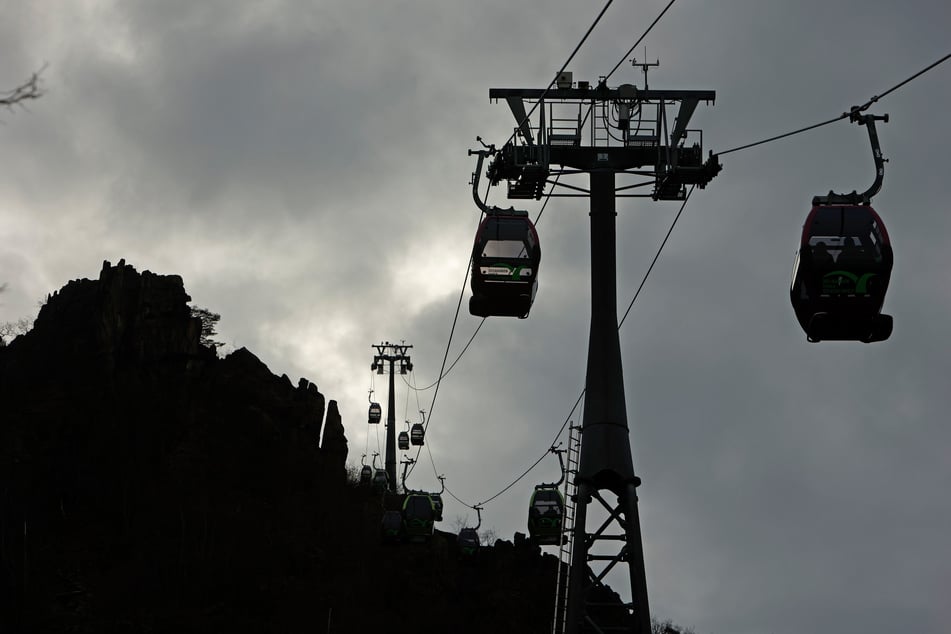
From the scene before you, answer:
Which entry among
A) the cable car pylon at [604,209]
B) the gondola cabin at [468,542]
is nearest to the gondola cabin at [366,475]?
the gondola cabin at [468,542]

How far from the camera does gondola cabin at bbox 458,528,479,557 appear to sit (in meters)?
42.2

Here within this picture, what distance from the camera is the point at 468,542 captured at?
4281cm

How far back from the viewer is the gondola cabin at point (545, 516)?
3195 centimetres

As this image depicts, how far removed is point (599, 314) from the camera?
19.3 m

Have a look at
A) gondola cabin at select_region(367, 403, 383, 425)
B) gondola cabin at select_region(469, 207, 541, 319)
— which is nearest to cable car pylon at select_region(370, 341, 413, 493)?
gondola cabin at select_region(367, 403, 383, 425)

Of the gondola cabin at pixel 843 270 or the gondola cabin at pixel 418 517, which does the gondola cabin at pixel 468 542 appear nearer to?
the gondola cabin at pixel 418 517

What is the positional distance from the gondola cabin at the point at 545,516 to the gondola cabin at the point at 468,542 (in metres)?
8.84

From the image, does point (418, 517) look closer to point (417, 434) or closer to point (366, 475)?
point (417, 434)

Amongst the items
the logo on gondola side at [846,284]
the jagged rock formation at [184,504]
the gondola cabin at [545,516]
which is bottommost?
the logo on gondola side at [846,284]

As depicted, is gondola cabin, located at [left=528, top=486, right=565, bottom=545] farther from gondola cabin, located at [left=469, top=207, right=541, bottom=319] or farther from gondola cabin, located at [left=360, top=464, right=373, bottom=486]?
gondola cabin, located at [left=360, top=464, right=373, bottom=486]

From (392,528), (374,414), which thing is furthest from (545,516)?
(374,414)

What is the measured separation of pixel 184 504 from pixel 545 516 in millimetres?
43342

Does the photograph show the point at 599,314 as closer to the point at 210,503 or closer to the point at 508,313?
the point at 508,313

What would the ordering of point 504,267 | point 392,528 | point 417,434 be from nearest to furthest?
point 504,267 → point 392,528 → point 417,434
